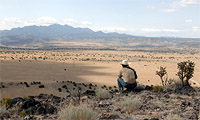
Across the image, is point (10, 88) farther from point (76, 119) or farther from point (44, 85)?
point (76, 119)

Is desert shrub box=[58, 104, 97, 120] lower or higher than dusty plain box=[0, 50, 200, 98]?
higher

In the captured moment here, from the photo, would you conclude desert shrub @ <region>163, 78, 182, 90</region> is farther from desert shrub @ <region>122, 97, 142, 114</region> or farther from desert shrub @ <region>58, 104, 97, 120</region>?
desert shrub @ <region>58, 104, 97, 120</region>

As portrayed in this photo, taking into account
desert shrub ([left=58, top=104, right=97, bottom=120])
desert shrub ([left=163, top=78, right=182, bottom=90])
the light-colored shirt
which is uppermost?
the light-colored shirt

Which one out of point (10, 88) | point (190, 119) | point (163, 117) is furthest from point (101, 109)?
point (10, 88)

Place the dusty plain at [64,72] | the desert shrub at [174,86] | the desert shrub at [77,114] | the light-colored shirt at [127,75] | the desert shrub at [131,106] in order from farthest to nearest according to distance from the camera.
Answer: the dusty plain at [64,72]
the desert shrub at [174,86]
the light-colored shirt at [127,75]
the desert shrub at [131,106]
the desert shrub at [77,114]

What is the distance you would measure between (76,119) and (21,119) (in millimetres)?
2147

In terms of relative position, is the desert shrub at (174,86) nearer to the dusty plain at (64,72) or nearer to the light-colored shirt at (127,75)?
the light-colored shirt at (127,75)

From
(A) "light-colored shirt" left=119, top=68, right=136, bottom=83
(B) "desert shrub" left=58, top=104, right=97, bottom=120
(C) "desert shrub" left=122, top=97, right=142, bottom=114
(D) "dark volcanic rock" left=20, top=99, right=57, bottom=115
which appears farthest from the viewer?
(A) "light-colored shirt" left=119, top=68, right=136, bottom=83

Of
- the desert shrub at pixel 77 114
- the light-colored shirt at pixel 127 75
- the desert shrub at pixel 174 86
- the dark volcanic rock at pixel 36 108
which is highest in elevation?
the light-colored shirt at pixel 127 75

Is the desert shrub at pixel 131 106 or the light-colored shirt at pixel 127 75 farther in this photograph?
the light-colored shirt at pixel 127 75

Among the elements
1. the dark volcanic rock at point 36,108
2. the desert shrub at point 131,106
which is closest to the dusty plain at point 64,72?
the dark volcanic rock at point 36,108

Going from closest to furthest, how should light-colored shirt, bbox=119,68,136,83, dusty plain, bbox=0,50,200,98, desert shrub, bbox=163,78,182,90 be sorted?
1. light-colored shirt, bbox=119,68,136,83
2. desert shrub, bbox=163,78,182,90
3. dusty plain, bbox=0,50,200,98

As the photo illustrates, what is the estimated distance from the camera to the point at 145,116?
651 centimetres

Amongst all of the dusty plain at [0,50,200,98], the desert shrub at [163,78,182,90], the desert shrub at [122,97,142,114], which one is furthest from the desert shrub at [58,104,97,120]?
the dusty plain at [0,50,200,98]
